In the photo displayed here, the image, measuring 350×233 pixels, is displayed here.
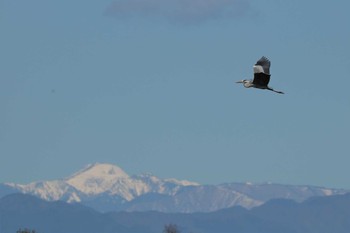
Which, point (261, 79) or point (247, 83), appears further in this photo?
point (247, 83)

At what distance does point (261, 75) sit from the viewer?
5197 cm

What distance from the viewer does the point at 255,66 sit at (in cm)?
5253

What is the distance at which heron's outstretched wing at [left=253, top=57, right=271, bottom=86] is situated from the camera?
5156cm

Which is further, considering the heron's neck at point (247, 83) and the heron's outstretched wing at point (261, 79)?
the heron's neck at point (247, 83)

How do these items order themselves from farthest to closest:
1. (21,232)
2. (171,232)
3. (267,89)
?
(171,232), (21,232), (267,89)

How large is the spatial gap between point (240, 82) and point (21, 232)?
128 metres

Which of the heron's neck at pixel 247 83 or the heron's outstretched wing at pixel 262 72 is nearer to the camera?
the heron's outstretched wing at pixel 262 72

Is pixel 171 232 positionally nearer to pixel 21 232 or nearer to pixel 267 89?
pixel 21 232

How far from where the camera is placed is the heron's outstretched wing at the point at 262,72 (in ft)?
169

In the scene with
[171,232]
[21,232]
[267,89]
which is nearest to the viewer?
[267,89]

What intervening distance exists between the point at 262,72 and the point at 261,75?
355 millimetres

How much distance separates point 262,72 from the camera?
169 ft

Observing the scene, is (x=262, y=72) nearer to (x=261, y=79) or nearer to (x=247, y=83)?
(x=261, y=79)

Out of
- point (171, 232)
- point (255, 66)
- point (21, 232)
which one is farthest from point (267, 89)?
point (171, 232)
